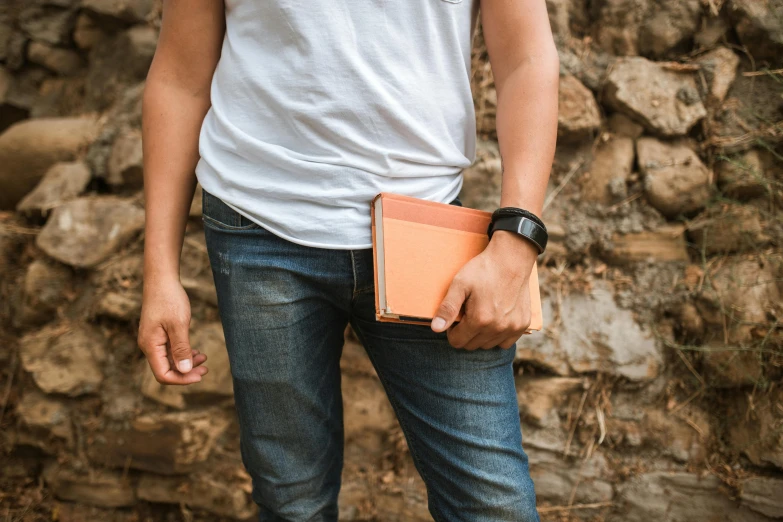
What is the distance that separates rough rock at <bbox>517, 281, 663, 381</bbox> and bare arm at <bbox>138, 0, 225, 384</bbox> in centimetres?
111

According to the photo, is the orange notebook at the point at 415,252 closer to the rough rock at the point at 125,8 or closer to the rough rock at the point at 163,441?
the rough rock at the point at 163,441

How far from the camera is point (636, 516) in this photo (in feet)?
5.61

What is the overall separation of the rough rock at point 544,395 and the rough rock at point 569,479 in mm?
115

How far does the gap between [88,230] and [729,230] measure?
87.3 inches

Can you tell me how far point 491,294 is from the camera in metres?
0.88

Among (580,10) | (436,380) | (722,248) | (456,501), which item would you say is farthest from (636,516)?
(580,10)

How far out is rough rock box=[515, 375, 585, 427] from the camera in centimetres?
179

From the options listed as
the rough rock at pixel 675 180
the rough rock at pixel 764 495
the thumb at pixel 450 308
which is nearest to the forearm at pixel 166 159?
the thumb at pixel 450 308

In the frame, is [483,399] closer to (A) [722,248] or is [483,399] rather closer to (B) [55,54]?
(A) [722,248]

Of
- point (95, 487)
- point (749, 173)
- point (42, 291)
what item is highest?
point (749, 173)

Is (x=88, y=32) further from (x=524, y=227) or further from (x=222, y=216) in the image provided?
(x=524, y=227)

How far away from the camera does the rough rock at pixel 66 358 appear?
198 centimetres

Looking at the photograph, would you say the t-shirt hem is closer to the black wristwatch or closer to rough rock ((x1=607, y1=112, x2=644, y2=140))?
the black wristwatch

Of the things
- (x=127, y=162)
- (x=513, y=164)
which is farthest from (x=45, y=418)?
(x=513, y=164)
